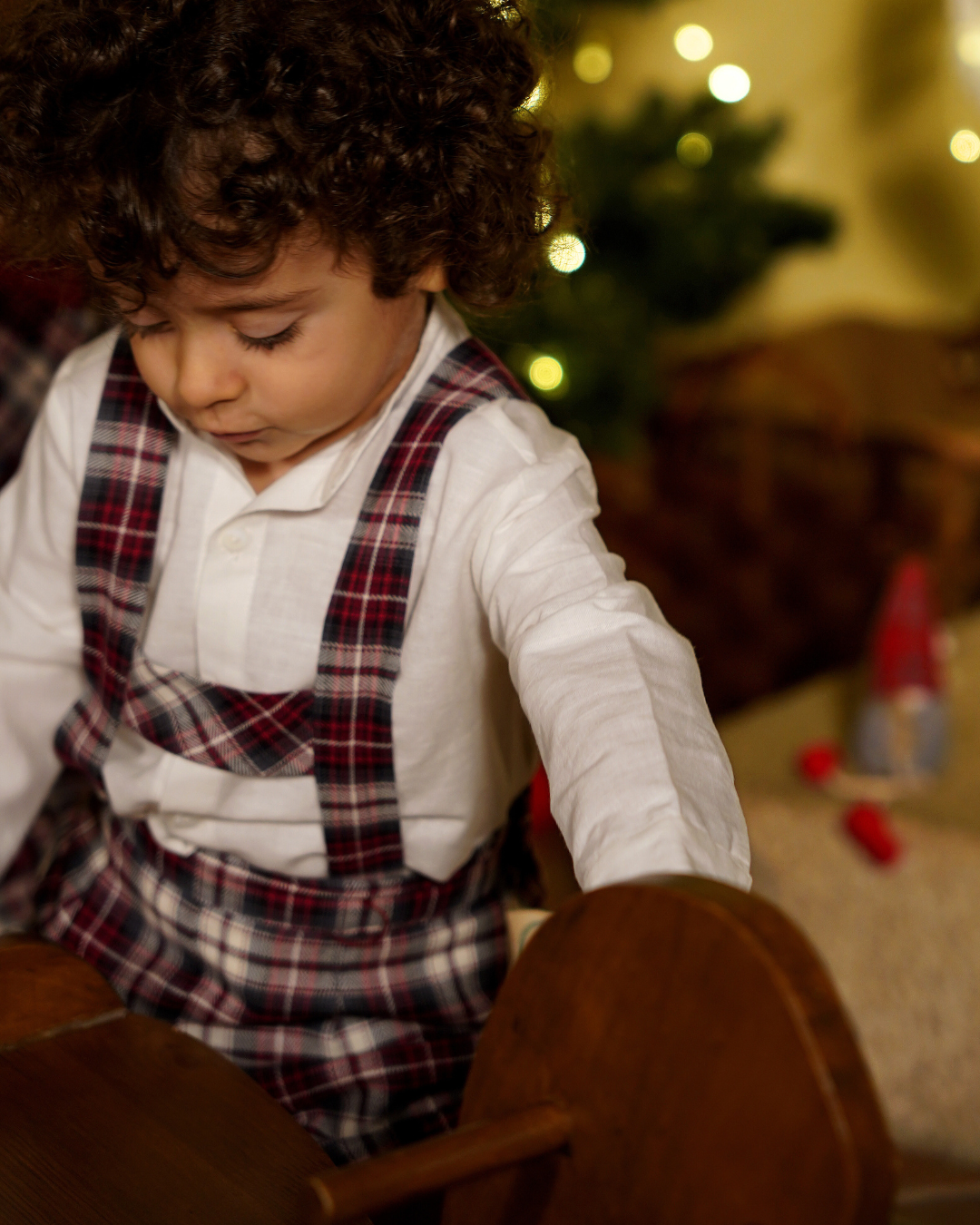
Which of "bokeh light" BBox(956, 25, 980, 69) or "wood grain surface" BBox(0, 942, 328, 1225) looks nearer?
"wood grain surface" BBox(0, 942, 328, 1225)

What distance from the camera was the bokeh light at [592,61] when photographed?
165 cm

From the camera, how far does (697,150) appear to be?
1536 millimetres

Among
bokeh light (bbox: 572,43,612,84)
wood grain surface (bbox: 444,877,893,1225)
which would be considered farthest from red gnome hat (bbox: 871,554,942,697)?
wood grain surface (bbox: 444,877,893,1225)

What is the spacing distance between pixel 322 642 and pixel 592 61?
1.36m

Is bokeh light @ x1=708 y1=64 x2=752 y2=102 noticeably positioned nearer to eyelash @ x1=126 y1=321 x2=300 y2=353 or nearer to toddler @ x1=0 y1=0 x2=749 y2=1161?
toddler @ x1=0 y1=0 x2=749 y2=1161

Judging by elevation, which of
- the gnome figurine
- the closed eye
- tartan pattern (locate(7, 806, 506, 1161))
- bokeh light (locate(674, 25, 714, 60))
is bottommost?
the gnome figurine

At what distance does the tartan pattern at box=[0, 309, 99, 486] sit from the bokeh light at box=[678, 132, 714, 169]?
0.96 metres

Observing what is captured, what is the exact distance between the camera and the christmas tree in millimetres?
1374

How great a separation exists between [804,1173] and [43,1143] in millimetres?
299

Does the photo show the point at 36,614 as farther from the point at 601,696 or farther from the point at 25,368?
the point at 601,696

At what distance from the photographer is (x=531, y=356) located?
135 centimetres

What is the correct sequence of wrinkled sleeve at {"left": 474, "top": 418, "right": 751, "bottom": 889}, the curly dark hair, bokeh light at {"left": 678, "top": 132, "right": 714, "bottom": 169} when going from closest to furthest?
1. wrinkled sleeve at {"left": 474, "top": 418, "right": 751, "bottom": 889}
2. the curly dark hair
3. bokeh light at {"left": 678, "top": 132, "right": 714, "bottom": 169}

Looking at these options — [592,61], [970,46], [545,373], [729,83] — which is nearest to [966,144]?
[970,46]

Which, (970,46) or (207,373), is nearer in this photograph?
(207,373)
